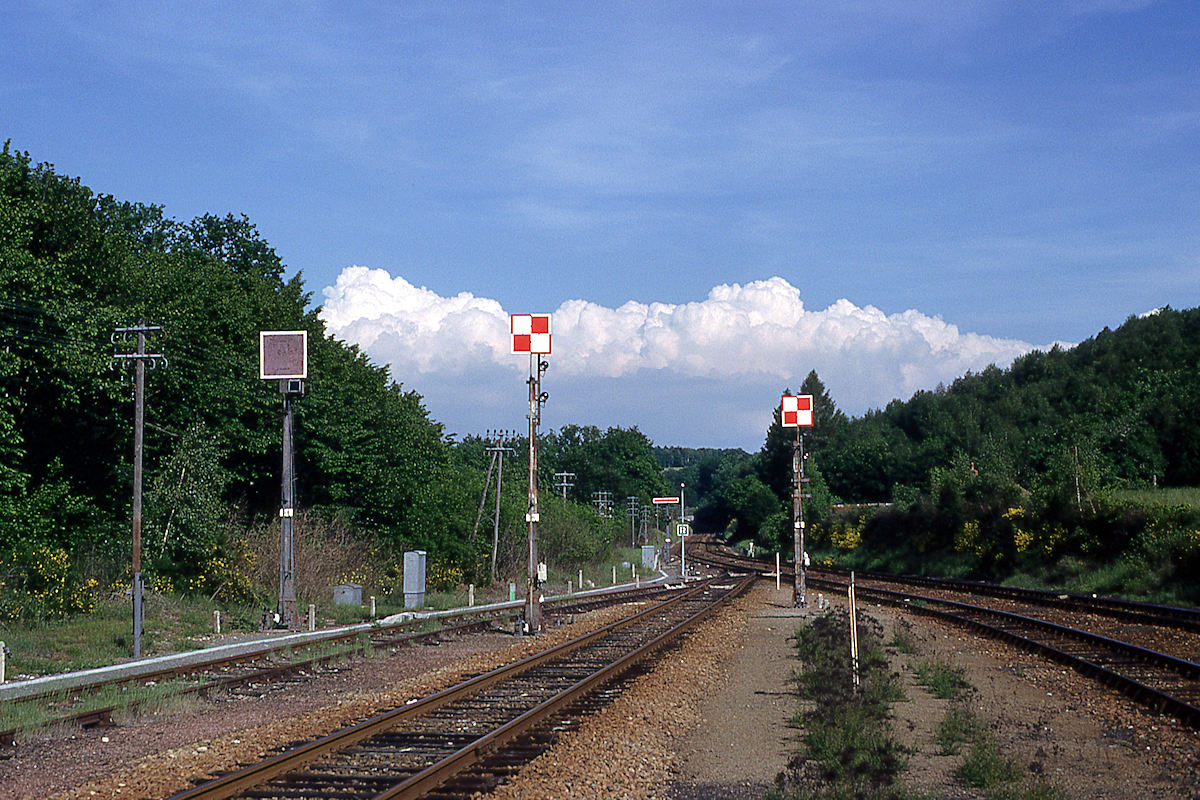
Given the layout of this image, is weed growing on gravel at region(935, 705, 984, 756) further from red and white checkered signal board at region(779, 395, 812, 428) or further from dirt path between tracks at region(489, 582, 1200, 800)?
red and white checkered signal board at region(779, 395, 812, 428)

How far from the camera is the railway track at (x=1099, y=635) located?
13.8 metres

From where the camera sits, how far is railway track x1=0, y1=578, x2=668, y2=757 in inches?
506

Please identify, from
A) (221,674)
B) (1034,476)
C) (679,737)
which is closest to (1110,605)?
(679,737)

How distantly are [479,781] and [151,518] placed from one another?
25777 mm

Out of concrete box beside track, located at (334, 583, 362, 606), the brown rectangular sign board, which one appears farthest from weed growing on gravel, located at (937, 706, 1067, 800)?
concrete box beside track, located at (334, 583, 362, 606)

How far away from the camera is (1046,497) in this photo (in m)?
41.4

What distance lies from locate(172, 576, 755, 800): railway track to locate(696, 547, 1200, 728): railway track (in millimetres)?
6955

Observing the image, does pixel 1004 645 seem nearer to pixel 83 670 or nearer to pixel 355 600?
pixel 83 670

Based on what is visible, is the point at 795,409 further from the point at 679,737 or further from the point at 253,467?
the point at 253,467

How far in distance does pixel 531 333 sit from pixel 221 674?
1069 cm

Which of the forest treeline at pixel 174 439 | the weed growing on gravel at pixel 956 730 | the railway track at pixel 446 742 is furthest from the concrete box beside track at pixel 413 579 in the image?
the weed growing on gravel at pixel 956 730

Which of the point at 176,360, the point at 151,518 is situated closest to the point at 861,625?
the point at 151,518

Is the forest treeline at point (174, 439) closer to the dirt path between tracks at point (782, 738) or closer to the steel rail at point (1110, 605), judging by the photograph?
the dirt path between tracks at point (782, 738)

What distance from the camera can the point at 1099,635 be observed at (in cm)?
1998
